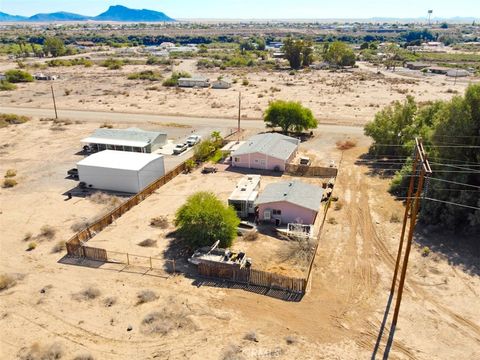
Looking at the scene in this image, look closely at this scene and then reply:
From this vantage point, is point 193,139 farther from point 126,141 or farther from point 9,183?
point 9,183

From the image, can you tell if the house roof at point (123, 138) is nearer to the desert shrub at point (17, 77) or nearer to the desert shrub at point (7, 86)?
the desert shrub at point (7, 86)

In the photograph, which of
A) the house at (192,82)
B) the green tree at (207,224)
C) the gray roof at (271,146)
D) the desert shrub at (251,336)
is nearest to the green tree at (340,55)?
the house at (192,82)

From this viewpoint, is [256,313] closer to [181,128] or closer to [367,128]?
[367,128]

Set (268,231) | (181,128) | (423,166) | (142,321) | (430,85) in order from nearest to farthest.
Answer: (423,166) < (142,321) < (268,231) < (181,128) < (430,85)

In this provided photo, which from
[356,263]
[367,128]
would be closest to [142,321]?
[356,263]

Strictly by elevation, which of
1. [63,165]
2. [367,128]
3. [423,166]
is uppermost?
[423,166]
